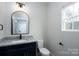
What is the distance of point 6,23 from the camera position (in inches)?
74.8

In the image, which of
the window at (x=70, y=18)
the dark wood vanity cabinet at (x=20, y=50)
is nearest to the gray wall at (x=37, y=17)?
the dark wood vanity cabinet at (x=20, y=50)

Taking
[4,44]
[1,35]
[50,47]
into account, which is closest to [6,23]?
[1,35]

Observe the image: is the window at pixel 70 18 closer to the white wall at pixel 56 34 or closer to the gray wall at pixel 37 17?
the white wall at pixel 56 34

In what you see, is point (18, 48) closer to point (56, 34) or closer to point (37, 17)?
point (37, 17)

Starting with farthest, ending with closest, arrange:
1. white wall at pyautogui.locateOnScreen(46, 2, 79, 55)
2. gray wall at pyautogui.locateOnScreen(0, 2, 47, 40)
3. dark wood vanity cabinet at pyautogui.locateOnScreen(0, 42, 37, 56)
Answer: gray wall at pyautogui.locateOnScreen(0, 2, 47, 40) < white wall at pyautogui.locateOnScreen(46, 2, 79, 55) < dark wood vanity cabinet at pyautogui.locateOnScreen(0, 42, 37, 56)

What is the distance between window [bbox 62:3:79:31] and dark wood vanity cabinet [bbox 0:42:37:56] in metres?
0.91

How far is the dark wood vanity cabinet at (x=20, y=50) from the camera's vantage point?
167cm

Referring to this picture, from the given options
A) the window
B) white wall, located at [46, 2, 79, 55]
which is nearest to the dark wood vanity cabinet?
white wall, located at [46, 2, 79, 55]

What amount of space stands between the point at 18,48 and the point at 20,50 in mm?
66

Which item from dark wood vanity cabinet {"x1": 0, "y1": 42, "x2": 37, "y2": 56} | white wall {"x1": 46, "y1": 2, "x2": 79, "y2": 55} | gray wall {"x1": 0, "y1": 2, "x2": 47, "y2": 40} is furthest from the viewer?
gray wall {"x1": 0, "y1": 2, "x2": 47, "y2": 40}

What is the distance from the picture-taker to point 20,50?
1825 millimetres

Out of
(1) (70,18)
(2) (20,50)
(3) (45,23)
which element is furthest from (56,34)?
(2) (20,50)

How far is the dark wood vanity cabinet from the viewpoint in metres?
1.67

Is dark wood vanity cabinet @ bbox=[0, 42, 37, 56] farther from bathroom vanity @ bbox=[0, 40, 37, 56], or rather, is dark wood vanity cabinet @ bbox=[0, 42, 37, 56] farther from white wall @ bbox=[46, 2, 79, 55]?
white wall @ bbox=[46, 2, 79, 55]
